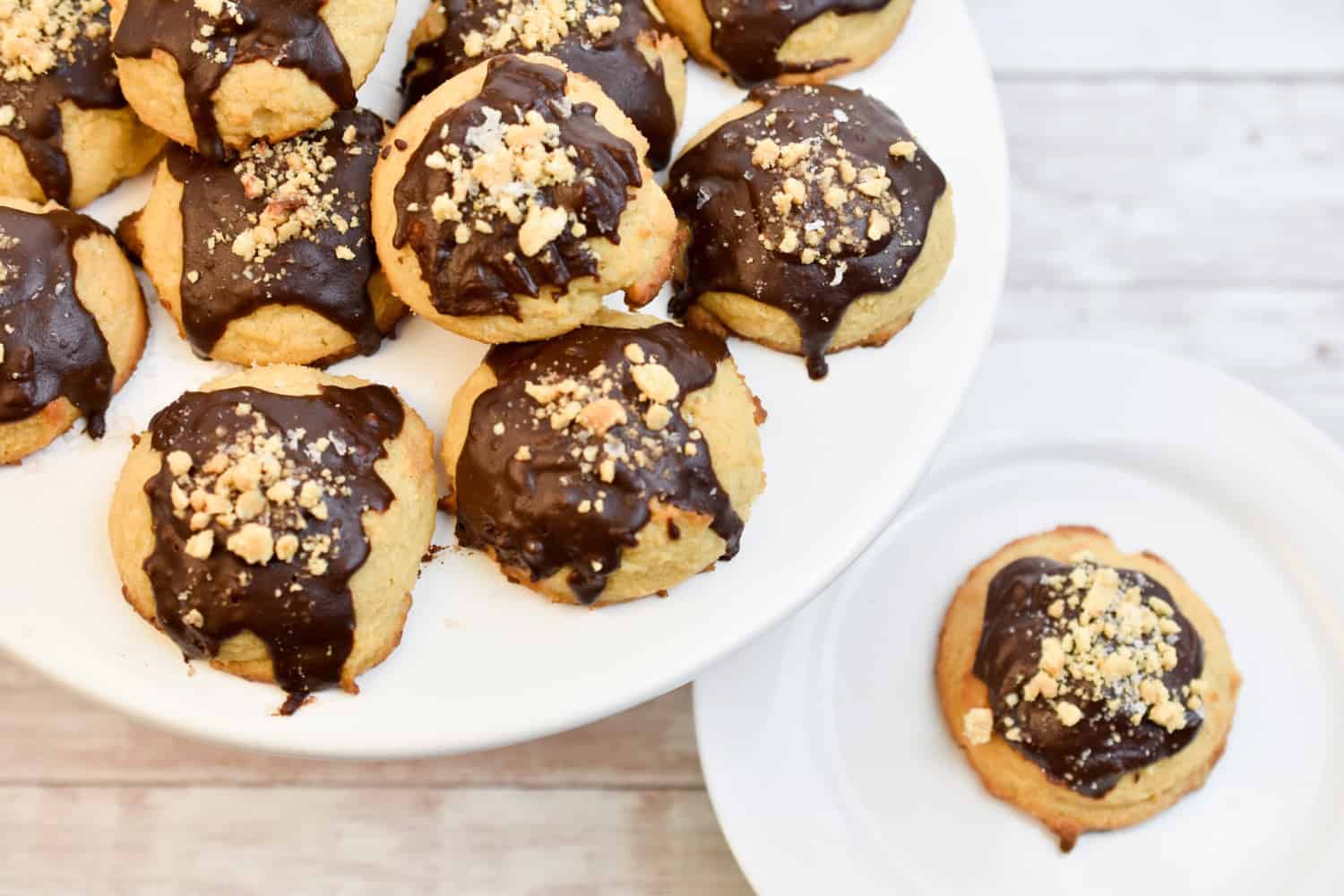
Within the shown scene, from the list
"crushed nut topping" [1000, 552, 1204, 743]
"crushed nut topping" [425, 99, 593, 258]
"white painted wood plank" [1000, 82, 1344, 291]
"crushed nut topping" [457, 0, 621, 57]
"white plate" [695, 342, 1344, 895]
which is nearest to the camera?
"crushed nut topping" [425, 99, 593, 258]

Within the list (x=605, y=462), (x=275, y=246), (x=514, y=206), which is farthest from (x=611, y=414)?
(x=275, y=246)

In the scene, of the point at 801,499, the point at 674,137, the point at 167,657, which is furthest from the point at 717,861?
the point at 674,137

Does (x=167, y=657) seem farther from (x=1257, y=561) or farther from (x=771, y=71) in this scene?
(x=1257, y=561)

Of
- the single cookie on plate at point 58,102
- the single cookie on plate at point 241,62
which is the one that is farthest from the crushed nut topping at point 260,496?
the single cookie on plate at point 58,102

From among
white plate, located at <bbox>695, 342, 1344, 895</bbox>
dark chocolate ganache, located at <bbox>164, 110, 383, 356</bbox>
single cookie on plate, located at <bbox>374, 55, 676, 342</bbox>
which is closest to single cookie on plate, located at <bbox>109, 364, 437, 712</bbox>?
dark chocolate ganache, located at <bbox>164, 110, 383, 356</bbox>

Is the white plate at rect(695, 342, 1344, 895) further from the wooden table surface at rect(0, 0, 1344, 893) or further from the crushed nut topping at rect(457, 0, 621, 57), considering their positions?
the crushed nut topping at rect(457, 0, 621, 57)

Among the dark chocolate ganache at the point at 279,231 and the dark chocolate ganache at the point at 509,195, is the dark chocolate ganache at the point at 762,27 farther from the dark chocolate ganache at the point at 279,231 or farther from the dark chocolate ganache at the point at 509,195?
the dark chocolate ganache at the point at 279,231

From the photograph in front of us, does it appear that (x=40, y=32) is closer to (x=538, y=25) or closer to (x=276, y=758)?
(x=538, y=25)
